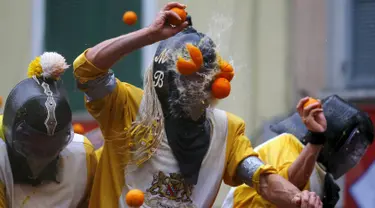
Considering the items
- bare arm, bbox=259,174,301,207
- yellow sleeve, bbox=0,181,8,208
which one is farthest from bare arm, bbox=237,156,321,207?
yellow sleeve, bbox=0,181,8,208

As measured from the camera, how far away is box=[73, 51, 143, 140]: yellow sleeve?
5.07 m

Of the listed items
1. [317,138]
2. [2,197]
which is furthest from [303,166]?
[2,197]

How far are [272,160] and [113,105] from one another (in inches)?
39.4

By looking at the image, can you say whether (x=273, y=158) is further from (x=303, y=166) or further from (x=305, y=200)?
(x=305, y=200)

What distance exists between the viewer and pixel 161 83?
5.23 meters

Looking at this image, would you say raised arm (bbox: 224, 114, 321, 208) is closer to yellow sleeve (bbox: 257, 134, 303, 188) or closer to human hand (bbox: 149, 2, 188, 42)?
yellow sleeve (bbox: 257, 134, 303, 188)

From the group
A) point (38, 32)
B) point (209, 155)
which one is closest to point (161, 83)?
point (209, 155)

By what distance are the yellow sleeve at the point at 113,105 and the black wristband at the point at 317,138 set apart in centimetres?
77

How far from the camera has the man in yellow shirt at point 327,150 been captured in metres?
5.86

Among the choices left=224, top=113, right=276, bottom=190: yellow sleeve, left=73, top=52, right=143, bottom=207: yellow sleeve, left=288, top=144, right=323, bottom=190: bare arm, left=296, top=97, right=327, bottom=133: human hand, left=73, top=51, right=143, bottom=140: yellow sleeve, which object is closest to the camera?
left=73, top=51, right=143, bottom=140: yellow sleeve

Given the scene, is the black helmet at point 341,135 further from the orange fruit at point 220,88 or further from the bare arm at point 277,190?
the orange fruit at point 220,88

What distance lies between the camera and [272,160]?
19.2ft

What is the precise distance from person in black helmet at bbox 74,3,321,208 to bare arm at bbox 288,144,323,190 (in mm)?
202

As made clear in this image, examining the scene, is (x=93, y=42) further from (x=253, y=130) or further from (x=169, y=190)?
(x=169, y=190)
